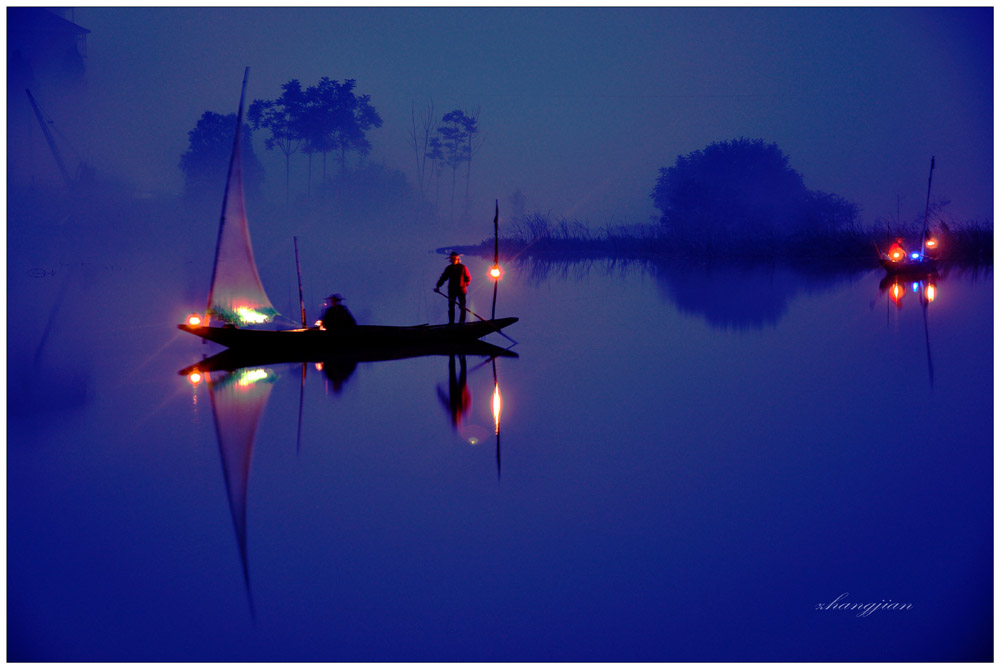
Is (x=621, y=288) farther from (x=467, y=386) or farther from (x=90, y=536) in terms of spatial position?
(x=90, y=536)

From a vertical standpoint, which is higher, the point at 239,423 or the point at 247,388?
the point at 247,388

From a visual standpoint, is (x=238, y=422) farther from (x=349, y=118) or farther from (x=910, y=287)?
(x=349, y=118)

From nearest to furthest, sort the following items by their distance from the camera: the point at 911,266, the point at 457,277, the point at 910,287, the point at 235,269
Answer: the point at 235,269 → the point at 457,277 → the point at 910,287 → the point at 911,266

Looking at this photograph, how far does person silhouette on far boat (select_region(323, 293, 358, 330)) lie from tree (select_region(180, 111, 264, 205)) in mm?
72638

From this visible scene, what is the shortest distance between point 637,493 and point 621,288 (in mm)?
24823

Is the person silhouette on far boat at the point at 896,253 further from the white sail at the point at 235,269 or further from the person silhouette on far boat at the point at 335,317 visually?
the white sail at the point at 235,269

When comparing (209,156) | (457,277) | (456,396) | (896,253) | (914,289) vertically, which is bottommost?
(456,396)

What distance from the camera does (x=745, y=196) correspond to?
242ft

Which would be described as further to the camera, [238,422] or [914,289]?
[914,289]

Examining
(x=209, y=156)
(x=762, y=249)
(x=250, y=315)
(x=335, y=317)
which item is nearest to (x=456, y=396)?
(x=335, y=317)

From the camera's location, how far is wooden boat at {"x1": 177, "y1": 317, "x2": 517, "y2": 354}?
14.5 meters

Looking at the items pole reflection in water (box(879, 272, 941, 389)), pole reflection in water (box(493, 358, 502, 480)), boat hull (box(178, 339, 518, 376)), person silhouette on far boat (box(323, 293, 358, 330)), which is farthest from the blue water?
pole reflection in water (box(879, 272, 941, 389))

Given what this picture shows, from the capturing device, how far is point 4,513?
7.49m

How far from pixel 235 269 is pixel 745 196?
2607 inches
